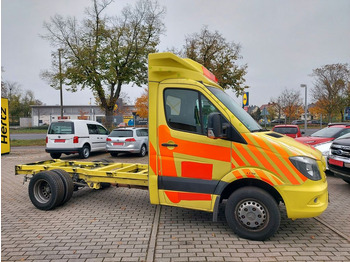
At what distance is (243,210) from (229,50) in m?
20.9

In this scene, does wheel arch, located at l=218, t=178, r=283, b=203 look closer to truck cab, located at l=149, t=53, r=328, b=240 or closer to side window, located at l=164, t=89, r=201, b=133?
truck cab, located at l=149, t=53, r=328, b=240

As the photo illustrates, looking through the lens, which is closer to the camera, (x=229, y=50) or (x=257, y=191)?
(x=257, y=191)

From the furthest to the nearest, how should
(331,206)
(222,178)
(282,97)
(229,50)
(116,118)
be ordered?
(282,97)
(116,118)
(229,50)
(331,206)
(222,178)

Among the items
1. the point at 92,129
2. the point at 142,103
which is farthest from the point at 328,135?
the point at 142,103

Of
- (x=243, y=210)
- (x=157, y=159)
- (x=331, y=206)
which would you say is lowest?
(x=331, y=206)

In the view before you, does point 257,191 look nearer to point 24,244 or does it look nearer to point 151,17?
point 24,244

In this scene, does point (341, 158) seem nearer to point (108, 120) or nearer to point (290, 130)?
point (290, 130)

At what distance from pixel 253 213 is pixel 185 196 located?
1.08 metres

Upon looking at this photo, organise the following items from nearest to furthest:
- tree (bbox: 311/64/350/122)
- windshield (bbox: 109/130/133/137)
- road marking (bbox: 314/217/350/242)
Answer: road marking (bbox: 314/217/350/242) < windshield (bbox: 109/130/133/137) < tree (bbox: 311/64/350/122)

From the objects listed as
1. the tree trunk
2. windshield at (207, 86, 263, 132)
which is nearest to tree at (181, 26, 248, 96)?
the tree trunk

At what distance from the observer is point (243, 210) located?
3.95m

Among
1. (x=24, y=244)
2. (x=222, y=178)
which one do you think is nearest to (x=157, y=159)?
(x=222, y=178)

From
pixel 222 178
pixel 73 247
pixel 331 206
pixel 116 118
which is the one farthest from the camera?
pixel 116 118

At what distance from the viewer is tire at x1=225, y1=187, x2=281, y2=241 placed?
3.82 meters
